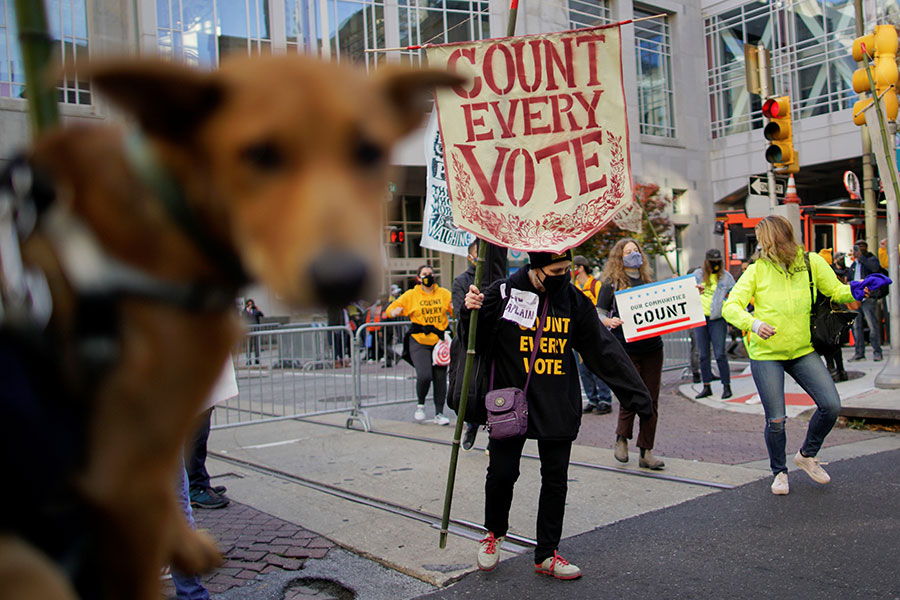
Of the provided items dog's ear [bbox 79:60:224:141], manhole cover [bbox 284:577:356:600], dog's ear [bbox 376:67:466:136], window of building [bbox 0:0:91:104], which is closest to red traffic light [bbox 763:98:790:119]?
manhole cover [bbox 284:577:356:600]

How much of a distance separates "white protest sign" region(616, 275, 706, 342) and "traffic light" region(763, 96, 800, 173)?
4.15 meters

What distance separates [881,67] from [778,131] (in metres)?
1.75

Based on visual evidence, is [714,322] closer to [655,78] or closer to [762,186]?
[762,186]

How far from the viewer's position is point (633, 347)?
729 cm

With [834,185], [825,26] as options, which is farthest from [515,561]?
[834,185]

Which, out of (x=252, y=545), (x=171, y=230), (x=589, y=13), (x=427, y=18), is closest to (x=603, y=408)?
(x=252, y=545)

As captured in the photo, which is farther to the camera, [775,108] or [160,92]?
[775,108]

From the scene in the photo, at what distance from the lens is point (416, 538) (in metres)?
4.83

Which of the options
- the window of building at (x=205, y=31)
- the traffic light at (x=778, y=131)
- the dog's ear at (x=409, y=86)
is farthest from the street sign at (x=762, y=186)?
the dog's ear at (x=409, y=86)

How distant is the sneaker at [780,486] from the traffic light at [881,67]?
6057 millimetres

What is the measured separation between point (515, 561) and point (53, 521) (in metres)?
Answer: 3.98

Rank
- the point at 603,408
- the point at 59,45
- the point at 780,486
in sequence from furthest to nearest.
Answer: the point at 603,408 → the point at 780,486 → the point at 59,45

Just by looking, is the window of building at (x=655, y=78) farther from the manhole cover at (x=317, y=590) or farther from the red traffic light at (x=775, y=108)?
the manhole cover at (x=317, y=590)

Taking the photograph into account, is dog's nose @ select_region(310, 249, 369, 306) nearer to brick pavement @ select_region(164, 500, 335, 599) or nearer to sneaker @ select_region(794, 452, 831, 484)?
brick pavement @ select_region(164, 500, 335, 599)
